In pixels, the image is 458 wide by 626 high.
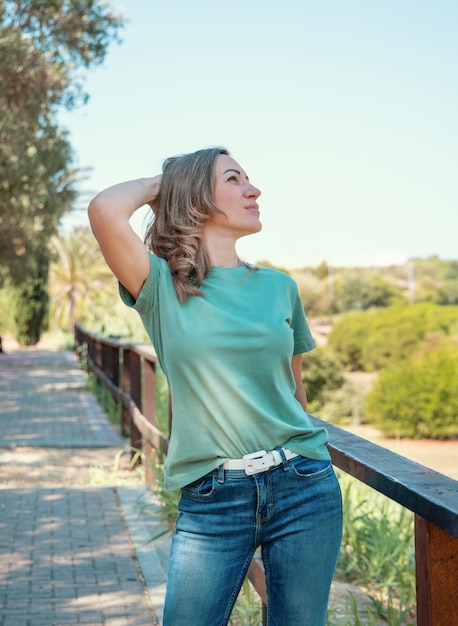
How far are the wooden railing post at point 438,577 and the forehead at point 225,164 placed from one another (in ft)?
3.41

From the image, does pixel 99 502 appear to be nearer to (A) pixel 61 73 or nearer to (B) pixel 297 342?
(B) pixel 297 342

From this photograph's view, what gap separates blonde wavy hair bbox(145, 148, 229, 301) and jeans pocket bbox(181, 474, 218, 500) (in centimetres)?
47

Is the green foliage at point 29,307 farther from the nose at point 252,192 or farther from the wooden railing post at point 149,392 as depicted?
the nose at point 252,192

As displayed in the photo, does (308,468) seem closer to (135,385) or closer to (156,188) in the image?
(156,188)

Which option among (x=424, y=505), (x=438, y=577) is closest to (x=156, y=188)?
(x=424, y=505)

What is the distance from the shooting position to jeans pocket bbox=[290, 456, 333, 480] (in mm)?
2023

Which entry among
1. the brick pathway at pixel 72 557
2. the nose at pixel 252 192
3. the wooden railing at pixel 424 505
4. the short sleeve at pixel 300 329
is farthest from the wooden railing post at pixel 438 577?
the brick pathway at pixel 72 557

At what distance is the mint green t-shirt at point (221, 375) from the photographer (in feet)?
6.63

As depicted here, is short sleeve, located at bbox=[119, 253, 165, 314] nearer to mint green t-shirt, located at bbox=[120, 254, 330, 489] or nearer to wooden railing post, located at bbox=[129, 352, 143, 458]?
mint green t-shirt, located at bbox=[120, 254, 330, 489]

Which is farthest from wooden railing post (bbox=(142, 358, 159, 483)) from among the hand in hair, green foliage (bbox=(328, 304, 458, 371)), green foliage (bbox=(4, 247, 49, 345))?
green foliage (bbox=(328, 304, 458, 371))

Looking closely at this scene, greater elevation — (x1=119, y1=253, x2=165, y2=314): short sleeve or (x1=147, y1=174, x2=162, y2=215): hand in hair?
(x1=147, y1=174, x2=162, y2=215): hand in hair

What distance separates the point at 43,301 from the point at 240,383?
3431 centimetres

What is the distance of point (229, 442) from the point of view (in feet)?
6.59

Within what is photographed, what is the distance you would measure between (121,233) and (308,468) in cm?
72
